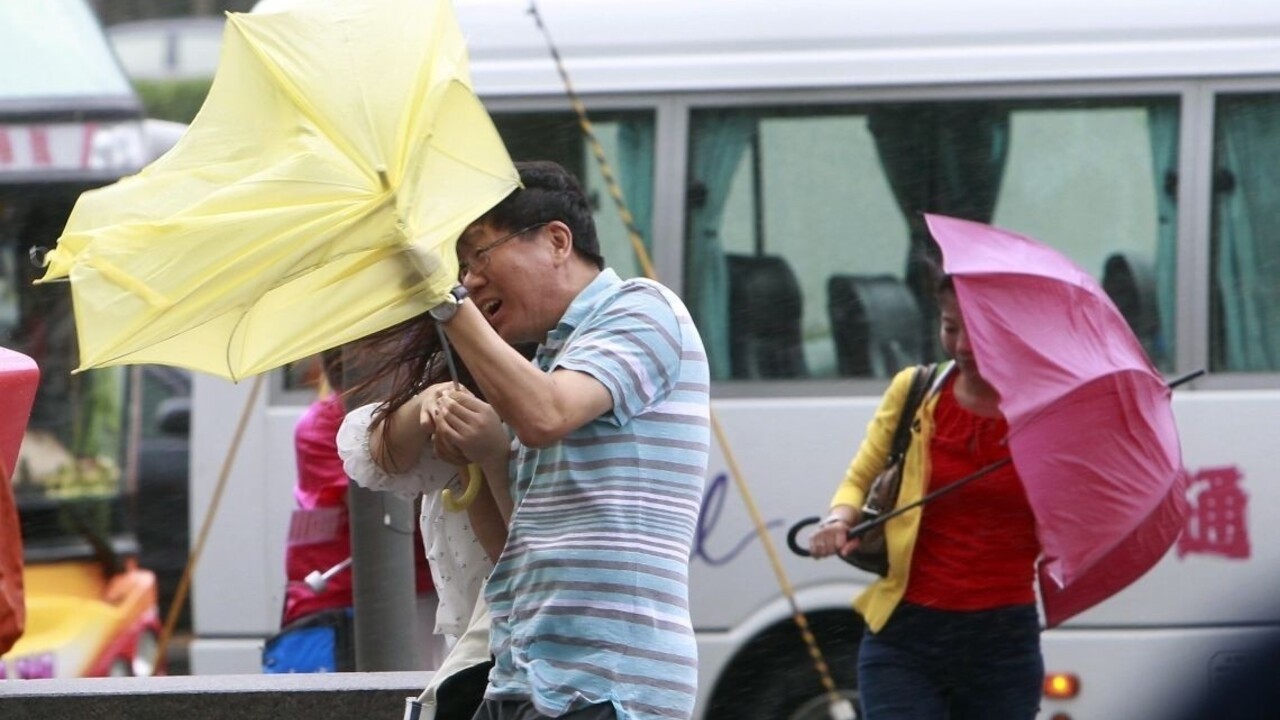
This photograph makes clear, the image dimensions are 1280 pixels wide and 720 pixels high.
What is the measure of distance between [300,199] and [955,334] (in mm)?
2430

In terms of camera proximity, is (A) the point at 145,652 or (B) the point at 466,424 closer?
(B) the point at 466,424

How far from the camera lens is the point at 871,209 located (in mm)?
6699

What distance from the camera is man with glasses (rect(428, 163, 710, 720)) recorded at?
291 centimetres

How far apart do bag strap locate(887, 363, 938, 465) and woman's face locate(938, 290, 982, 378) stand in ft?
0.38

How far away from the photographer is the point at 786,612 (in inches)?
260

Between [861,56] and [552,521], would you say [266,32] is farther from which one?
[861,56]

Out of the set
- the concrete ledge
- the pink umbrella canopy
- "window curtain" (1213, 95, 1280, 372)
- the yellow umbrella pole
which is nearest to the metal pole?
the concrete ledge

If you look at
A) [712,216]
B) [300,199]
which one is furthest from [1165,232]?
[300,199]

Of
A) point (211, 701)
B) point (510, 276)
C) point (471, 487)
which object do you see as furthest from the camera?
point (211, 701)

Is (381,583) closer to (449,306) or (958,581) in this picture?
(958,581)

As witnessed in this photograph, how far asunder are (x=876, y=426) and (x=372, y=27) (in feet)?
8.09

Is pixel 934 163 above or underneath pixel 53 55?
underneath

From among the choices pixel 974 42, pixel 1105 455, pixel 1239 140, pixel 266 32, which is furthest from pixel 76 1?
pixel 266 32

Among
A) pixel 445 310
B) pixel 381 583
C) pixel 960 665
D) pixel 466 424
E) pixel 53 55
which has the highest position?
pixel 53 55
